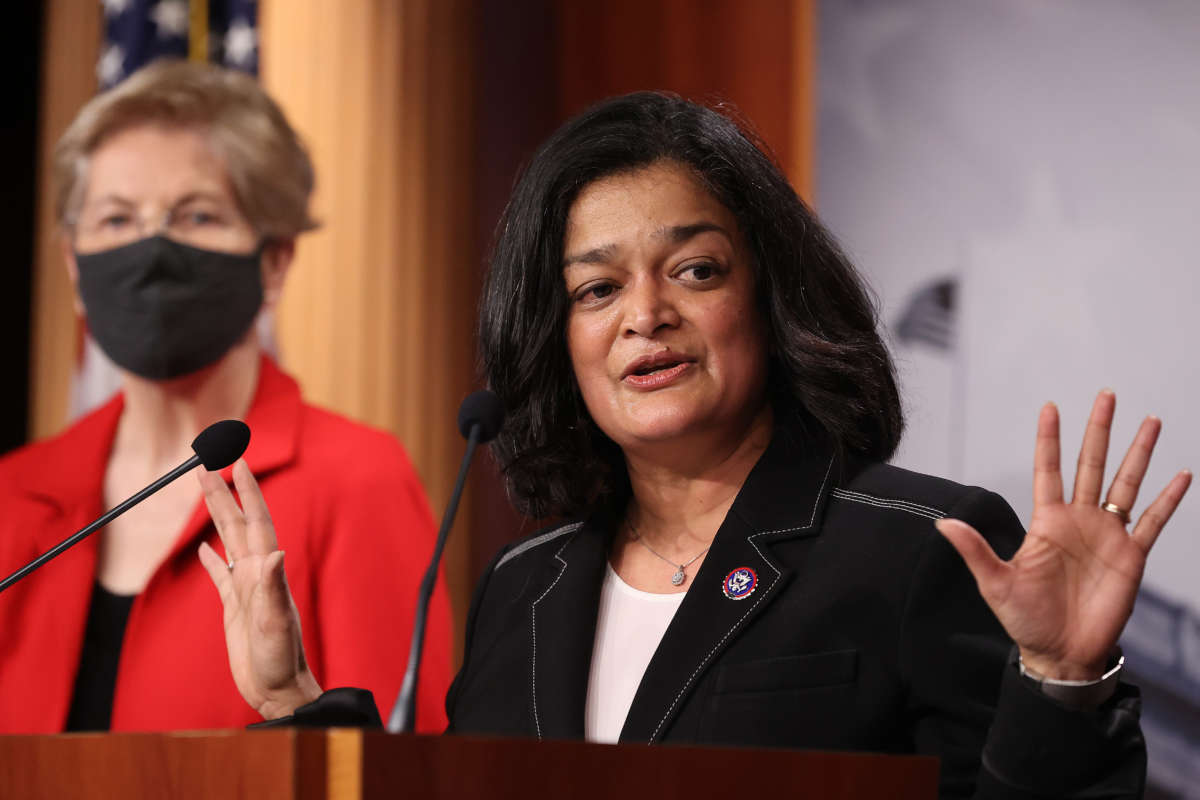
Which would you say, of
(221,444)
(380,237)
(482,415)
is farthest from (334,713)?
(380,237)

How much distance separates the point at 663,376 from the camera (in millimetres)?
1820

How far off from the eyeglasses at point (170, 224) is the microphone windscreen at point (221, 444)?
1367mm

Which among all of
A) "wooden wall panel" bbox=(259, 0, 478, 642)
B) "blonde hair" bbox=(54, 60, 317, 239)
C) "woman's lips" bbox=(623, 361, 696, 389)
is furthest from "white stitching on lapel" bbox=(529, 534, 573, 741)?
"wooden wall panel" bbox=(259, 0, 478, 642)

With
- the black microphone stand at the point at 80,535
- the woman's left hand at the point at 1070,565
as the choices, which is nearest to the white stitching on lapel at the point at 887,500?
the woman's left hand at the point at 1070,565

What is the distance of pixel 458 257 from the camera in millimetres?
3783

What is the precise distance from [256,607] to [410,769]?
873mm

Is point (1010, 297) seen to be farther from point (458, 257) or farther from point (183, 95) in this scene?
point (183, 95)

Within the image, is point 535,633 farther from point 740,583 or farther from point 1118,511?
point 1118,511

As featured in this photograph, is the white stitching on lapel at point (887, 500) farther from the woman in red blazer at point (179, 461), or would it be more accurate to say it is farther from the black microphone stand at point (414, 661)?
the woman in red blazer at point (179, 461)

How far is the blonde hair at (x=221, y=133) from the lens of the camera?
309 cm

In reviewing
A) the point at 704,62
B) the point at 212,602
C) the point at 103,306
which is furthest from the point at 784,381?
the point at 704,62

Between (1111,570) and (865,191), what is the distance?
2.15 meters

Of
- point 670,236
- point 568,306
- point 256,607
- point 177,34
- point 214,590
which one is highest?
point 177,34

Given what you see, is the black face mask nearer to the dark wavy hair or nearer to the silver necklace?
the dark wavy hair
